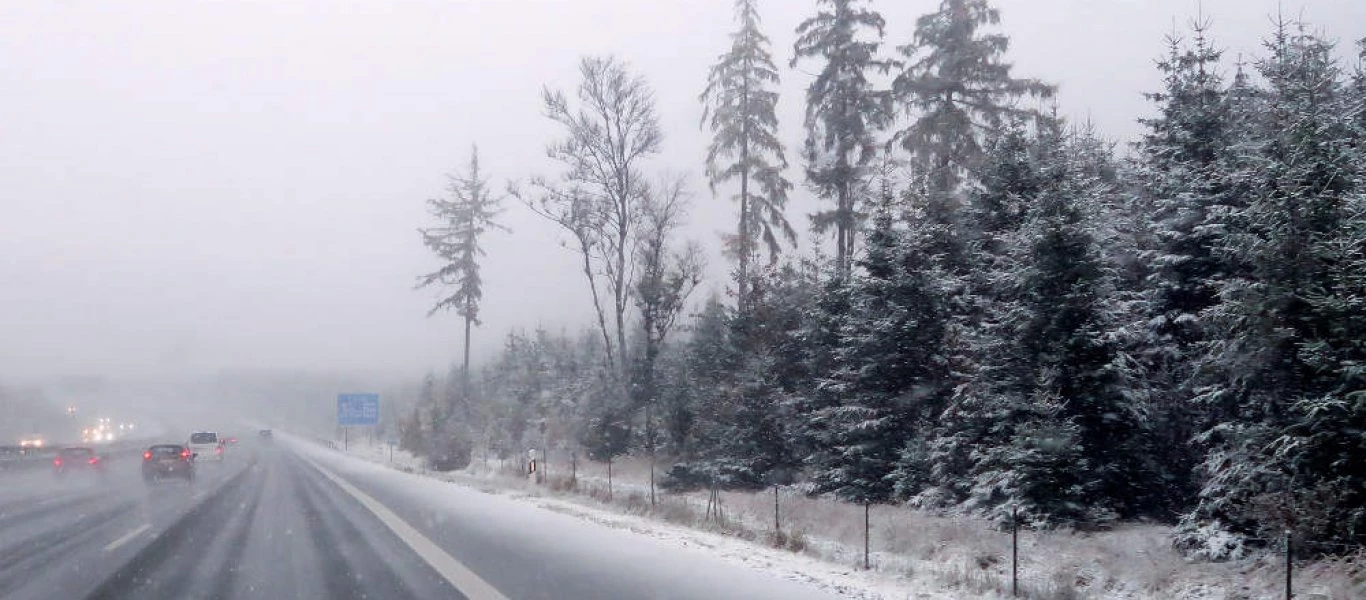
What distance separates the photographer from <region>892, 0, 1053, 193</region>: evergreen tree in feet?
103

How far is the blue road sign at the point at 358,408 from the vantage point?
2463 inches

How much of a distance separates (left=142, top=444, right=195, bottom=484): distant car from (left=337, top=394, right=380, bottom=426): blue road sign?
24563mm

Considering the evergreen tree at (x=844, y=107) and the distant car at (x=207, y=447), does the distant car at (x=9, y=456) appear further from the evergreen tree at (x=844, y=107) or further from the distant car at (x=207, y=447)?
the evergreen tree at (x=844, y=107)

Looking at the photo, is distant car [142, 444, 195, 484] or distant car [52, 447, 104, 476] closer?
distant car [142, 444, 195, 484]

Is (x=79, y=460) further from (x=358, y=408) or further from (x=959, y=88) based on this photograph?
(x=959, y=88)

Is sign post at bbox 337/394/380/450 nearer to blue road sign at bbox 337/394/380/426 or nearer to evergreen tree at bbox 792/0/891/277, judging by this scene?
blue road sign at bbox 337/394/380/426

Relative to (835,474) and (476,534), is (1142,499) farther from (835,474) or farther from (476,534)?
(476,534)

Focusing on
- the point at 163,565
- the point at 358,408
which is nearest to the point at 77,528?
the point at 163,565

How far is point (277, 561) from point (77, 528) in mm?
7512

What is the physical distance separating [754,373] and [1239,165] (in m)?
15.9

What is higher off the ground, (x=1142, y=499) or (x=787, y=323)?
(x=787, y=323)

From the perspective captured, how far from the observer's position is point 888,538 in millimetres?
16906

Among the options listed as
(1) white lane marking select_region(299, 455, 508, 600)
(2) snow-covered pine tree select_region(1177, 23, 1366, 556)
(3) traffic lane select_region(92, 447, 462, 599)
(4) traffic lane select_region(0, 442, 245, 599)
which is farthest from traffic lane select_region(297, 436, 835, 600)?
(2) snow-covered pine tree select_region(1177, 23, 1366, 556)

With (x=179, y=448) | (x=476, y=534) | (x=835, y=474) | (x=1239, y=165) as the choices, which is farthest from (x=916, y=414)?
(x=179, y=448)
